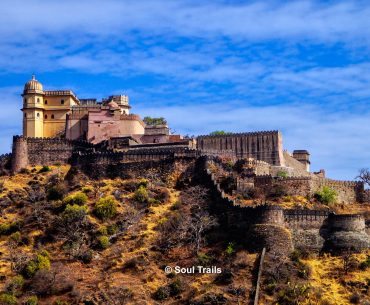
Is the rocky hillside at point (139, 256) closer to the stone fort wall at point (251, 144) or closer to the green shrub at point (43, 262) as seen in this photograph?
the green shrub at point (43, 262)

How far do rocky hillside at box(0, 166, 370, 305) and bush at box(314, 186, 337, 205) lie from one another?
9656 mm

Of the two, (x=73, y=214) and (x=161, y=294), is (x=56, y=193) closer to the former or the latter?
(x=73, y=214)

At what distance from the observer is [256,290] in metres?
68.9

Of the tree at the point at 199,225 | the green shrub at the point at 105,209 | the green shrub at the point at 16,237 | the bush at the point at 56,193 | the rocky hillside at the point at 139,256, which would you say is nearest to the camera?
the rocky hillside at the point at 139,256

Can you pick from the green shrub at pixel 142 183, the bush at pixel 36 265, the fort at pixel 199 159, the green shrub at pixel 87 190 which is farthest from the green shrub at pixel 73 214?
the fort at pixel 199 159

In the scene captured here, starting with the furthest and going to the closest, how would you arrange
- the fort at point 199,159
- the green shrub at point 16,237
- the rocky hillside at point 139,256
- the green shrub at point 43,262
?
the green shrub at point 16,237
the fort at point 199,159
the green shrub at point 43,262
the rocky hillside at point 139,256

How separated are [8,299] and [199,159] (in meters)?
22.9

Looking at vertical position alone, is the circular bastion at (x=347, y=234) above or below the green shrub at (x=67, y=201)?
below

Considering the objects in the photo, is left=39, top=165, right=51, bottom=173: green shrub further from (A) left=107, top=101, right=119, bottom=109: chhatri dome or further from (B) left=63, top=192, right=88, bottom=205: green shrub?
(A) left=107, top=101, right=119, bottom=109: chhatri dome

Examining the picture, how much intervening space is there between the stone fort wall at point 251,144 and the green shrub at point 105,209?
1647cm

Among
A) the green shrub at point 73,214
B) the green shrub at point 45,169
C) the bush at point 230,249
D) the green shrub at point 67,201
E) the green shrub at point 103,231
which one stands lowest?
the bush at point 230,249

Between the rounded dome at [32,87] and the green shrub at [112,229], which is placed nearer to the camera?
the green shrub at [112,229]

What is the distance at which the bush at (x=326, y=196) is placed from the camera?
8450 cm

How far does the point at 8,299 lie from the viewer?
6962 cm
